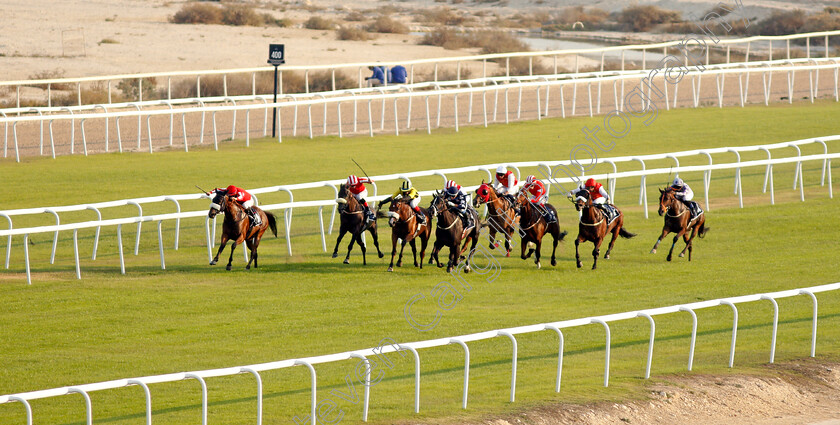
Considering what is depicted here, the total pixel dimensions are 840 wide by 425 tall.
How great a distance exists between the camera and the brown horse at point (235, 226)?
42.0 feet

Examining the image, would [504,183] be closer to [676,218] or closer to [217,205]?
[676,218]

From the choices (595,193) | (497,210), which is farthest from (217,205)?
(595,193)

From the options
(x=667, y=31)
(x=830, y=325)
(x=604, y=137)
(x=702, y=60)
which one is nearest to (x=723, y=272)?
(x=830, y=325)

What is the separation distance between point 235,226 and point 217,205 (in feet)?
1.07

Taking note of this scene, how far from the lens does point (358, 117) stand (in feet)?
88.3

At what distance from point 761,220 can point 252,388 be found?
935 cm

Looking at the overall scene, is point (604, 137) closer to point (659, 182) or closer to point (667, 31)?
point (659, 182)

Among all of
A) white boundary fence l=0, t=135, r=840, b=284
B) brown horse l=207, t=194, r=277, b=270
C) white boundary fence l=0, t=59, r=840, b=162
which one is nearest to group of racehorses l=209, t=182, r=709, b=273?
brown horse l=207, t=194, r=277, b=270

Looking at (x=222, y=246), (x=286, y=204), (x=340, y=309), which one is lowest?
(x=340, y=309)

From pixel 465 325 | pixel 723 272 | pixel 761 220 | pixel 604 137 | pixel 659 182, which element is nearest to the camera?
pixel 465 325

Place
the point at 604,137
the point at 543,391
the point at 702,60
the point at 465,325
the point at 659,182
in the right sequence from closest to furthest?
1. the point at 543,391
2. the point at 465,325
3. the point at 659,182
4. the point at 604,137
5. the point at 702,60

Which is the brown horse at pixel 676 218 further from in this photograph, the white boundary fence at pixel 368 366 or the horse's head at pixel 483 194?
the white boundary fence at pixel 368 366

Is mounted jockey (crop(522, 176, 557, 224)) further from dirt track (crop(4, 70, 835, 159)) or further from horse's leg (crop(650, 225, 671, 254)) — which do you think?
dirt track (crop(4, 70, 835, 159))

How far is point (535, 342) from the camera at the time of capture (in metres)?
10.1
